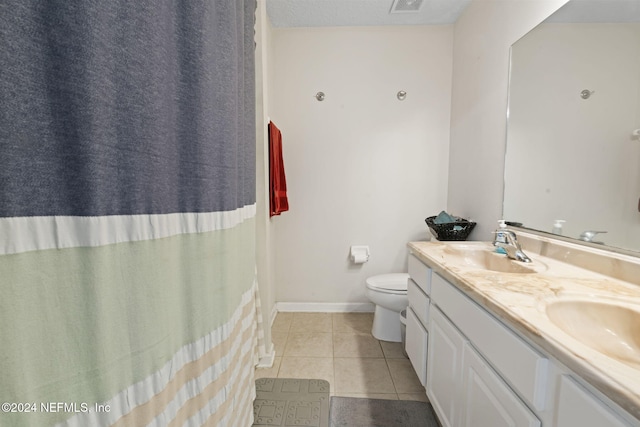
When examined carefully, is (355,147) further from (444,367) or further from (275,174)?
(444,367)

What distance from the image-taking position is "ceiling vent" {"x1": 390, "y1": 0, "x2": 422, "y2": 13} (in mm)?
1932

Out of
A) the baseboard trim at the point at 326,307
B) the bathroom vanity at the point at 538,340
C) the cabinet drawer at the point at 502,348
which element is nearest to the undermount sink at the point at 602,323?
the bathroom vanity at the point at 538,340

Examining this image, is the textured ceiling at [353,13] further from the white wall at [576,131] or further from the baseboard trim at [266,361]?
the baseboard trim at [266,361]

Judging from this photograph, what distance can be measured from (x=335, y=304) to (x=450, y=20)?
2776 millimetres

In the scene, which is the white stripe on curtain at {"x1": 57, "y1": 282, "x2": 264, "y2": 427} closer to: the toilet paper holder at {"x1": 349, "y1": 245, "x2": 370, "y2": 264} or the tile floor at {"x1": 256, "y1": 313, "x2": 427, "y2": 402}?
the tile floor at {"x1": 256, "y1": 313, "x2": 427, "y2": 402}

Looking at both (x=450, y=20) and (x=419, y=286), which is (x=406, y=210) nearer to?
(x=419, y=286)

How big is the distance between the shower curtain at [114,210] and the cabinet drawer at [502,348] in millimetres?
852

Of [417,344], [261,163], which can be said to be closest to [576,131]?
[417,344]

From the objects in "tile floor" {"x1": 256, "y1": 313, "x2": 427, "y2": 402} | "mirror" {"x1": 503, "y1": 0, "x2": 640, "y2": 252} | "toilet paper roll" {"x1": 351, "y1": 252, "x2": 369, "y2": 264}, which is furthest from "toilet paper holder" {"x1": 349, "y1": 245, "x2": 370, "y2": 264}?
"mirror" {"x1": 503, "y1": 0, "x2": 640, "y2": 252}

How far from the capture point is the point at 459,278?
93cm

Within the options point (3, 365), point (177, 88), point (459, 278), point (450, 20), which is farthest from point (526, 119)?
point (3, 365)

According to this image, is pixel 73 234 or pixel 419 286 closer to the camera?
pixel 73 234

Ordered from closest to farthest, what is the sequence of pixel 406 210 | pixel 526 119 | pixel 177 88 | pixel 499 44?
pixel 177 88 < pixel 526 119 < pixel 499 44 < pixel 406 210

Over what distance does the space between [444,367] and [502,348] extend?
464mm
